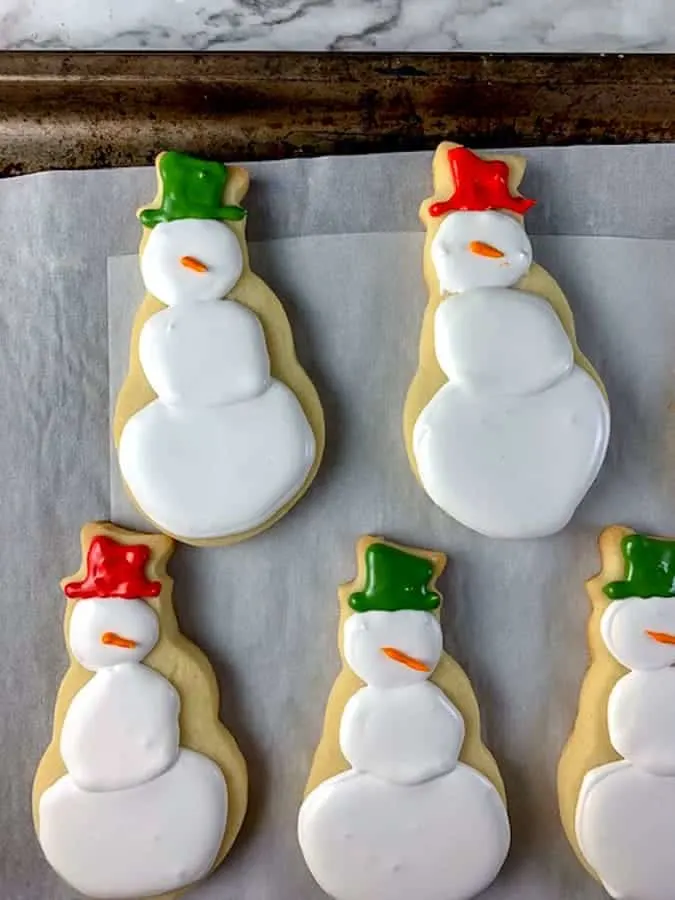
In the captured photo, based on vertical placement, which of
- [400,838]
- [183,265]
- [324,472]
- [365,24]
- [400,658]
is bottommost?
[400,838]

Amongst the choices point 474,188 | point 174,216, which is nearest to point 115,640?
→ point 174,216

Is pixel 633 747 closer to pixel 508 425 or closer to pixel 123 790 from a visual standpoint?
pixel 508 425

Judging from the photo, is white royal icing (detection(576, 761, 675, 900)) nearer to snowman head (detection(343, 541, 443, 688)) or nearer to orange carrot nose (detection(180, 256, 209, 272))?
snowman head (detection(343, 541, 443, 688))

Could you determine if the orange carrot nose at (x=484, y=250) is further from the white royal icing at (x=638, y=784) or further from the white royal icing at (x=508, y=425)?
the white royal icing at (x=638, y=784)

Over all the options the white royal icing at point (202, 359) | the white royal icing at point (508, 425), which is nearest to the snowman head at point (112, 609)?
the white royal icing at point (202, 359)

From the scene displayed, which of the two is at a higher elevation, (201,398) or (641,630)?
(201,398)

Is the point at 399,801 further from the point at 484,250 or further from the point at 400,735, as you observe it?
the point at 484,250

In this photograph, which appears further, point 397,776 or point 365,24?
point 365,24

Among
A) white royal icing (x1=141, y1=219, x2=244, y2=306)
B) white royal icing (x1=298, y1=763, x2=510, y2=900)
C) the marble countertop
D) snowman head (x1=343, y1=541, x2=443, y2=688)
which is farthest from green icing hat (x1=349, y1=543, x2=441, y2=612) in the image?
Answer: the marble countertop
